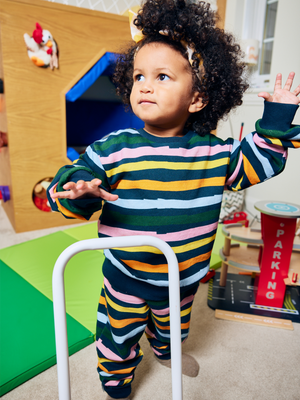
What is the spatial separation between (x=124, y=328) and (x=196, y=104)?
0.53 metres

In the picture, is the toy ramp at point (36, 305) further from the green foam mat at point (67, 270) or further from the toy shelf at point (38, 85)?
the toy shelf at point (38, 85)

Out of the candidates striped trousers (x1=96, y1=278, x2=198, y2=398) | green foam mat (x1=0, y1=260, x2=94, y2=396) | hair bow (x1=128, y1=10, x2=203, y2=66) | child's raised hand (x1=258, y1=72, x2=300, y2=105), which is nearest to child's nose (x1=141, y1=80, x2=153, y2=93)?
hair bow (x1=128, y1=10, x2=203, y2=66)

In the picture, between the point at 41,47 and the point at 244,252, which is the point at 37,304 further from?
the point at 41,47

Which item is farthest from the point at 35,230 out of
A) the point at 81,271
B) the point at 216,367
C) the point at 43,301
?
the point at 216,367

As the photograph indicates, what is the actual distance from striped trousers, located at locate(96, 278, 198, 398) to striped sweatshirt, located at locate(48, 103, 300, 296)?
0.06 m

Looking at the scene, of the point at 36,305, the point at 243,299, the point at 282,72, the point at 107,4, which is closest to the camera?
the point at 36,305

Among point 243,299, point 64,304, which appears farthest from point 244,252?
point 64,304

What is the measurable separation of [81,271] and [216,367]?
697 mm

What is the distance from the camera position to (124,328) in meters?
0.76

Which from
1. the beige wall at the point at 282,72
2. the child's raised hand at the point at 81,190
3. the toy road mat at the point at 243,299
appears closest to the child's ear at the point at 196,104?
the child's raised hand at the point at 81,190

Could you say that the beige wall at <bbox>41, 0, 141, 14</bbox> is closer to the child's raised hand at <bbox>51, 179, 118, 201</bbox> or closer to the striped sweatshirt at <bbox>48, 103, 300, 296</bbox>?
the striped sweatshirt at <bbox>48, 103, 300, 296</bbox>

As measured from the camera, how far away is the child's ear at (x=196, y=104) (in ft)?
2.41

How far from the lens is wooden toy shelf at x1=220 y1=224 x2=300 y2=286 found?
4.22ft

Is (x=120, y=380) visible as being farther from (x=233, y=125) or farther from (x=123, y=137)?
(x=233, y=125)
